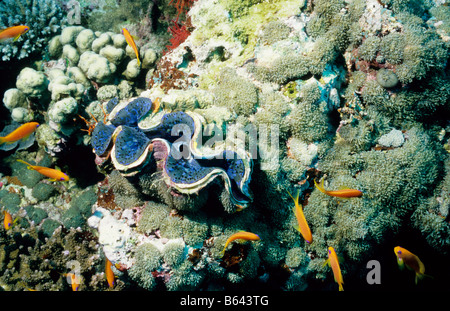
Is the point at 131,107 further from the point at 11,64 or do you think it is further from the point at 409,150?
the point at 11,64

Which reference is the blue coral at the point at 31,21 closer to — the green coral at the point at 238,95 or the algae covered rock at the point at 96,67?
the algae covered rock at the point at 96,67

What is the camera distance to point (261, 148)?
2.89m

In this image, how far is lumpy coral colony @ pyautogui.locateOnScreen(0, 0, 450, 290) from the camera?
8.70ft

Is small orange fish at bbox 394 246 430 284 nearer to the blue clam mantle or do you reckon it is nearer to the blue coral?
the blue clam mantle

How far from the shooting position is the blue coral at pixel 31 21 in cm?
475

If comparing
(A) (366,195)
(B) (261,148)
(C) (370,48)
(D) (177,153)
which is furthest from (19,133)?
(C) (370,48)

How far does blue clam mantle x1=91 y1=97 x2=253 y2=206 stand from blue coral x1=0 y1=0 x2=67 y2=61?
3.50 meters

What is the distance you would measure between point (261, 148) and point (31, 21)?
5.10 metres

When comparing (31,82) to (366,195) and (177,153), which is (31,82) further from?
(366,195)

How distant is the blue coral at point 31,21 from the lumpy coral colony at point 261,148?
1332mm

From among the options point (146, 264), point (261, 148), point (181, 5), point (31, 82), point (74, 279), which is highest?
point (181, 5)

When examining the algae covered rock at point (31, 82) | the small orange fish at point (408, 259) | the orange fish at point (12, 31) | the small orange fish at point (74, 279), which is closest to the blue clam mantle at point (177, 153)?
the orange fish at point (12, 31)

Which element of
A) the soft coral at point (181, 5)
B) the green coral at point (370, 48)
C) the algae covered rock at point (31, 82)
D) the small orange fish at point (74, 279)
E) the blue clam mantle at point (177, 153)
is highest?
the soft coral at point (181, 5)

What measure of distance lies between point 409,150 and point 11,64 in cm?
682
